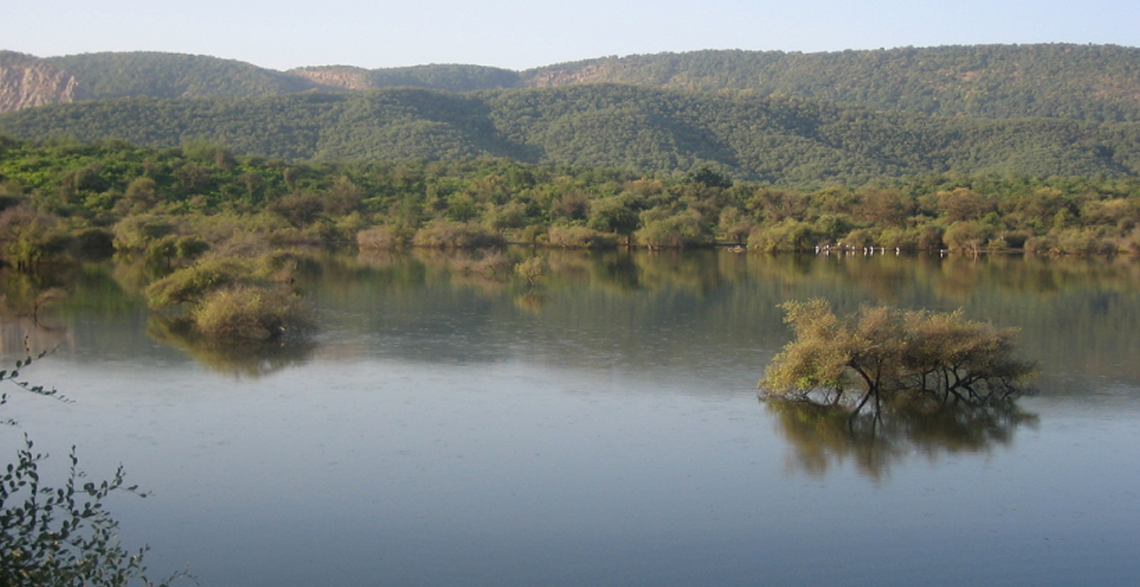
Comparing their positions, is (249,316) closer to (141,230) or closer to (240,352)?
(240,352)

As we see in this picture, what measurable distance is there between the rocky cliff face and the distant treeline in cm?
7948

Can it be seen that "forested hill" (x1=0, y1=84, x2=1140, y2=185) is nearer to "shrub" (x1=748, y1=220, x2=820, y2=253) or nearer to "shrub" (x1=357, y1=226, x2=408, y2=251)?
"shrub" (x1=357, y1=226, x2=408, y2=251)

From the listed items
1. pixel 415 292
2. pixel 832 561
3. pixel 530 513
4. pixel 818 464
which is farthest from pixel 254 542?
pixel 415 292

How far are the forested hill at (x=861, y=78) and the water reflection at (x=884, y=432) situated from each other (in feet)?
444

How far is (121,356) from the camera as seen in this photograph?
18828 mm

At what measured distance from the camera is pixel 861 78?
18038 centimetres

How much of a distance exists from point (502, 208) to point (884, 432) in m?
53.2

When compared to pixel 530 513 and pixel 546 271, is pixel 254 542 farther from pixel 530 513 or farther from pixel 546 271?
pixel 546 271

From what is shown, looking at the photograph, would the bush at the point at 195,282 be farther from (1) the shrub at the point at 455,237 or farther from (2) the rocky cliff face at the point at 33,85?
(2) the rocky cliff face at the point at 33,85

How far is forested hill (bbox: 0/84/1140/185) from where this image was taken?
104000mm

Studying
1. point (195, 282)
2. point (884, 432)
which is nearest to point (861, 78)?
point (195, 282)

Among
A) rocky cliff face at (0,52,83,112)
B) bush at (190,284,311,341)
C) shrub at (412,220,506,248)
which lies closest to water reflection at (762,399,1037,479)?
bush at (190,284,311,341)

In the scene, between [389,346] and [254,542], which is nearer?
[254,542]

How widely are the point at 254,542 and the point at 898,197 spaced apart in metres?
67.7
